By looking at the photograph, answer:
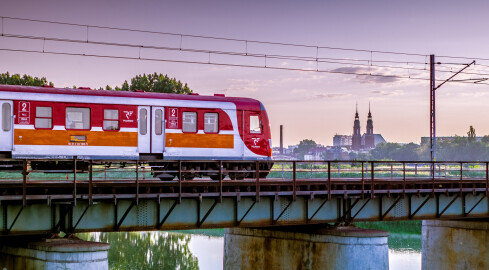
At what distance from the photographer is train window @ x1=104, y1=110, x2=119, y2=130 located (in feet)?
103

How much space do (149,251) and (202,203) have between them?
3387cm

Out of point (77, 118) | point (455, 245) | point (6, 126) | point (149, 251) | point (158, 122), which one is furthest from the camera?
point (149, 251)

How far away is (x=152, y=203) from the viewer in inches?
987

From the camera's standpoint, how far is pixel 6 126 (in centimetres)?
2956

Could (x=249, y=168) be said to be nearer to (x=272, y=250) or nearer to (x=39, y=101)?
(x=272, y=250)

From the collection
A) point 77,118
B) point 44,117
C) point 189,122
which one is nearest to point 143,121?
point 189,122

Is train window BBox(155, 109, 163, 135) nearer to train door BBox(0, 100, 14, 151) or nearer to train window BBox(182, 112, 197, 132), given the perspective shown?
train window BBox(182, 112, 197, 132)

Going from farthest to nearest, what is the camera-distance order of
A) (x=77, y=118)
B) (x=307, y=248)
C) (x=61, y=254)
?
(x=77, y=118)
(x=307, y=248)
(x=61, y=254)

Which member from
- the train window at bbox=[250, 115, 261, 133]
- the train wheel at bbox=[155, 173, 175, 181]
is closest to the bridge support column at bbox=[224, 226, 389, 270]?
the train wheel at bbox=[155, 173, 175, 181]

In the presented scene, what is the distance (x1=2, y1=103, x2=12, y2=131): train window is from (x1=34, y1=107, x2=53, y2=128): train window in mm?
1064

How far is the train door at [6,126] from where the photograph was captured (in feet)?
96.9

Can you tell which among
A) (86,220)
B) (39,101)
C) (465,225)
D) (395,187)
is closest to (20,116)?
(39,101)

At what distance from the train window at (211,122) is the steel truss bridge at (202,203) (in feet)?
6.38

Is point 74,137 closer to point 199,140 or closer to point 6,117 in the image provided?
point 6,117
